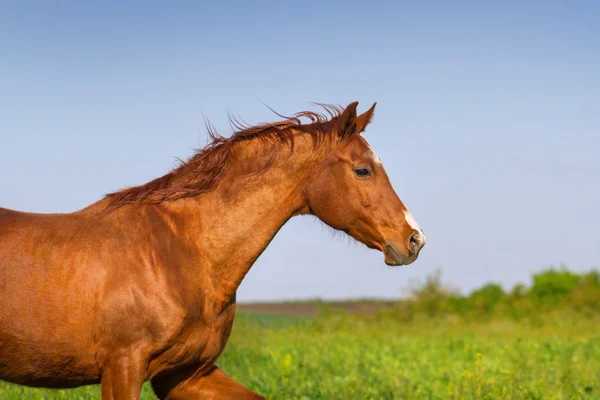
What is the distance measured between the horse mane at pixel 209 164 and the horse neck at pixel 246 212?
0.09 meters

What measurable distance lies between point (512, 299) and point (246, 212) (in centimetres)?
2387

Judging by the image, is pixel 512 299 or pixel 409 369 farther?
pixel 512 299

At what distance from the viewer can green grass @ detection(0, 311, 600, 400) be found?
8281 mm

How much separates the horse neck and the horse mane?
0.30ft

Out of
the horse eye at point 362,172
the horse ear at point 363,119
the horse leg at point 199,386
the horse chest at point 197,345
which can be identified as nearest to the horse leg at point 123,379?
the horse chest at point 197,345

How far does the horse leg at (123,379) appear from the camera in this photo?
4863 mm

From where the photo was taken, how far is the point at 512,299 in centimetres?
2742

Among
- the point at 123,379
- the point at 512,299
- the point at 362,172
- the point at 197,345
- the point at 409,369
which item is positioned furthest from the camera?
the point at 512,299

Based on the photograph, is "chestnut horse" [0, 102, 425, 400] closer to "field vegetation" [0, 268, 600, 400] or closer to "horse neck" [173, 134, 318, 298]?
"horse neck" [173, 134, 318, 298]

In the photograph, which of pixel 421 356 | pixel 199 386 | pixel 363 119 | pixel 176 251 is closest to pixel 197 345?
pixel 199 386

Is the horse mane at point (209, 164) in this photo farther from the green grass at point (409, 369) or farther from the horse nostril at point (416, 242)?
the green grass at point (409, 369)

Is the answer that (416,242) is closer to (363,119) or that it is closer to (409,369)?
(363,119)

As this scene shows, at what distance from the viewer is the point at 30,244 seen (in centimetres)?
520

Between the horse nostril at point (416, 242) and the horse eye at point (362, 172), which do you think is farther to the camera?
the horse eye at point (362, 172)
